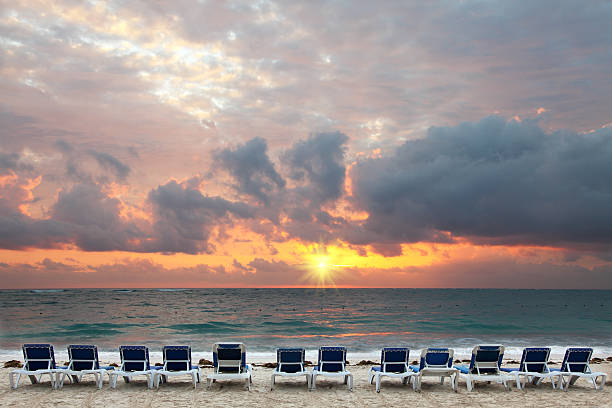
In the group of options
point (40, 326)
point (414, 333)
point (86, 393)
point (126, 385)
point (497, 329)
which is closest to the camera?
point (86, 393)

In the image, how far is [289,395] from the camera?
1012 centimetres

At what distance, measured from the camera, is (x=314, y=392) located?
10375mm

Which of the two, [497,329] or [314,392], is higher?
[314,392]

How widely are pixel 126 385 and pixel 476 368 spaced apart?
26.6 ft

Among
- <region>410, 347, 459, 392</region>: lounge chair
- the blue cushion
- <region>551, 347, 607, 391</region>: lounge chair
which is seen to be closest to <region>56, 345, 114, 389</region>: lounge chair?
<region>410, 347, 459, 392</region>: lounge chair

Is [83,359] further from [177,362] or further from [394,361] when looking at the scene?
[394,361]

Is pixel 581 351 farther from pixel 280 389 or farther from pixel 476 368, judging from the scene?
pixel 280 389

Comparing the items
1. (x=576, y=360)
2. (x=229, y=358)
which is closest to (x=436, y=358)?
(x=576, y=360)

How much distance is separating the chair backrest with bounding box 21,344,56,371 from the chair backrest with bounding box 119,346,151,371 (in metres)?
1.65

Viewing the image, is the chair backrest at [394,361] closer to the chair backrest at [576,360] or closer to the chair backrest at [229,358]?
the chair backrest at [229,358]

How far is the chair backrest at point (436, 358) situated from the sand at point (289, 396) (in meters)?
0.58

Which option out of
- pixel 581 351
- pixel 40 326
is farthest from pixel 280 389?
pixel 40 326

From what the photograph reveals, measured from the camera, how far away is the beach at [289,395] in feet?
30.9

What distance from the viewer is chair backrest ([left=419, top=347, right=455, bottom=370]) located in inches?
412
